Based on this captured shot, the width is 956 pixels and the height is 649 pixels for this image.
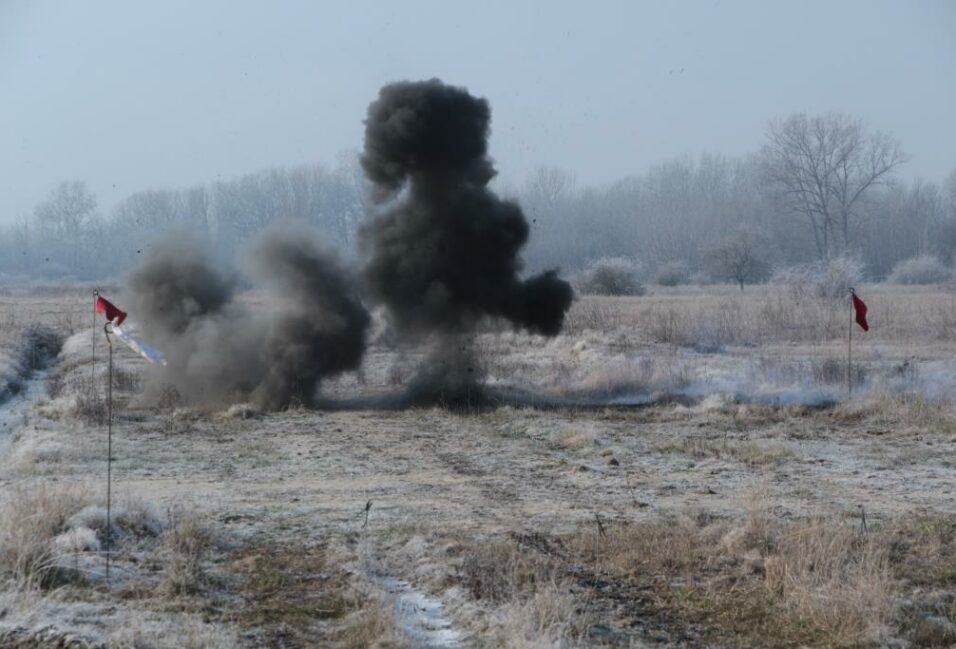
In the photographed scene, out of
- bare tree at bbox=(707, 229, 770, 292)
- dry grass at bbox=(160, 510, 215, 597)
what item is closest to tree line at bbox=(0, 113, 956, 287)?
bare tree at bbox=(707, 229, 770, 292)

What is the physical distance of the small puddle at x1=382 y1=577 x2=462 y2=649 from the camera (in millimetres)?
8734

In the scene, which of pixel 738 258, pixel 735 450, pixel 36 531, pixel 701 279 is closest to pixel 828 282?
pixel 738 258

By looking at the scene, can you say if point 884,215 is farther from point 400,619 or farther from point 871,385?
point 400,619

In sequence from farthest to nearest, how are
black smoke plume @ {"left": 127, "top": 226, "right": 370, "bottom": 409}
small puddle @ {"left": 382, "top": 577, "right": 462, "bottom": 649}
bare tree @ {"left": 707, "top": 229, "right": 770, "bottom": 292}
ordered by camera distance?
bare tree @ {"left": 707, "top": 229, "right": 770, "bottom": 292} < black smoke plume @ {"left": 127, "top": 226, "right": 370, "bottom": 409} < small puddle @ {"left": 382, "top": 577, "right": 462, "bottom": 649}

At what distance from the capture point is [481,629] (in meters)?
8.88

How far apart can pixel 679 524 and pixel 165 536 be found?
5750mm

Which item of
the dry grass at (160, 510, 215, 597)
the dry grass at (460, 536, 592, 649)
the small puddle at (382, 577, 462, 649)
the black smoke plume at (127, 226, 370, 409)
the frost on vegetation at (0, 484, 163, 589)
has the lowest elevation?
the small puddle at (382, 577, 462, 649)

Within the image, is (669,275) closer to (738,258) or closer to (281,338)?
(738,258)

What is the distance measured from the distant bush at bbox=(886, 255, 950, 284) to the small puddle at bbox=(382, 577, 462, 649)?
77708mm

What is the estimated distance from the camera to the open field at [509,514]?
905 cm

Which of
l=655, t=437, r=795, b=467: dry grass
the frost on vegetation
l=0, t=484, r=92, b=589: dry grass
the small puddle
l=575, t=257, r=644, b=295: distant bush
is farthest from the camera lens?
l=575, t=257, r=644, b=295: distant bush

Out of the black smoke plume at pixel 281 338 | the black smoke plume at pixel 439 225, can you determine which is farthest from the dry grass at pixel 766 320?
the black smoke plume at pixel 281 338

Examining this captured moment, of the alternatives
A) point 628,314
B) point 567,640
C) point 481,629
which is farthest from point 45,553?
point 628,314

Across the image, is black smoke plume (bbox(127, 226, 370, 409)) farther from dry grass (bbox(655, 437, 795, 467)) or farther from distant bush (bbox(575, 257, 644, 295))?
distant bush (bbox(575, 257, 644, 295))
